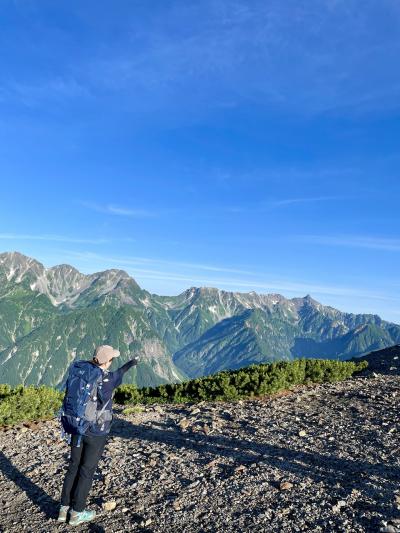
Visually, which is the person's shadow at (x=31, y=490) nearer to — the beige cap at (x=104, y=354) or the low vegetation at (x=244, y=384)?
the beige cap at (x=104, y=354)

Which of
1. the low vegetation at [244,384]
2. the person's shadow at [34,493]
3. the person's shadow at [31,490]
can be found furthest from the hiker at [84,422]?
the low vegetation at [244,384]

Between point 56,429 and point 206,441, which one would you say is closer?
point 206,441

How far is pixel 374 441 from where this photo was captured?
40.6ft

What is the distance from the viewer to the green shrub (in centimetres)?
1518

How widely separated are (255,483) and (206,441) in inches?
130

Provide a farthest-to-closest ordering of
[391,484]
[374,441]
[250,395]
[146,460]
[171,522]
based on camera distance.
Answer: [250,395] < [374,441] < [146,460] < [391,484] < [171,522]

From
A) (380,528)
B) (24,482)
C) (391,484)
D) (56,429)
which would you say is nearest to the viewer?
(380,528)

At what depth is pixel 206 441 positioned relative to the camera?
41.9 ft

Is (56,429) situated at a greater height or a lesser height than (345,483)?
lesser

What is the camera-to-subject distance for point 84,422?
8.03 meters

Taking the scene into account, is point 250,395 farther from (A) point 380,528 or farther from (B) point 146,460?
(A) point 380,528

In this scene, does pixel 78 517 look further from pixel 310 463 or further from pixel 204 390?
pixel 204 390

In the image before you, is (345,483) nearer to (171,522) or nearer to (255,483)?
(255,483)

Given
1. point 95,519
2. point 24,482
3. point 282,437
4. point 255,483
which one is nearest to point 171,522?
point 95,519
